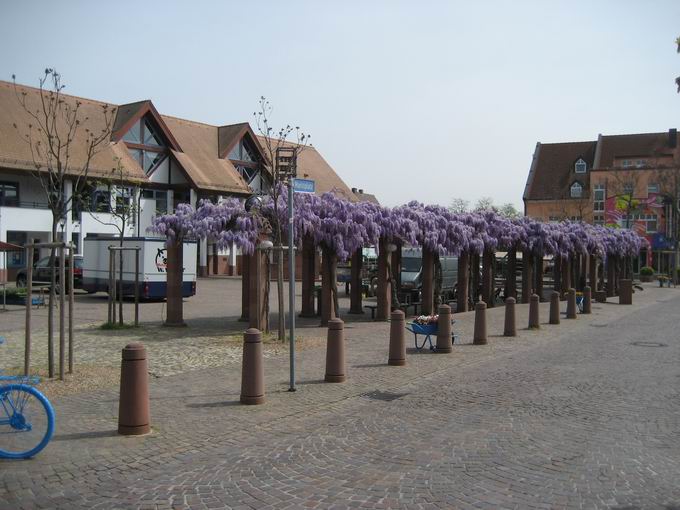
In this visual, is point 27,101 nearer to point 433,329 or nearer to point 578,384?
point 433,329

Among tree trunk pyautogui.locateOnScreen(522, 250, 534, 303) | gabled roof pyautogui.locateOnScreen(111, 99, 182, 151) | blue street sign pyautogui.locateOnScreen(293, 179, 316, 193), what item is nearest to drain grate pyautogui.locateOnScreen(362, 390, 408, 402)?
blue street sign pyautogui.locateOnScreen(293, 179, 316, 193)

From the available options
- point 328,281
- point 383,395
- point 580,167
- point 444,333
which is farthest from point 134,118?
point 580,167

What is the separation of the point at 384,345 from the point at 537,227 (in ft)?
50.4

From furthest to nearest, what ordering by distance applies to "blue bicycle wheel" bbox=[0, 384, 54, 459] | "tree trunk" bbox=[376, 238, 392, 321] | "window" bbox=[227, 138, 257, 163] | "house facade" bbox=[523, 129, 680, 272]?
1. "house facade" bbox=[523, 129, 680, 272]
2. "window" bbox=[227, 138, 257, 163]
3. "tree trunk" bbox=[376, 238, 392, 321]
4. "blue bicycle wheel" bbox=[0, 384, 54, 459]

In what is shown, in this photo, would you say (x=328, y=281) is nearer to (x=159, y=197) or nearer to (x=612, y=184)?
(x=159, y=197)

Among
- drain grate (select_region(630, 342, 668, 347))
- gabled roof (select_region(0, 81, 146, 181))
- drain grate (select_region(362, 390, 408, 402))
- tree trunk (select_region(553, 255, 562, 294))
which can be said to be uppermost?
gabled roof (select_region(0, 81, 146, 181))

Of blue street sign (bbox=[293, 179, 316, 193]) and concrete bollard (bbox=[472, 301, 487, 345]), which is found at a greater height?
blue street sign (bbox=[293, 179, 316, 193])

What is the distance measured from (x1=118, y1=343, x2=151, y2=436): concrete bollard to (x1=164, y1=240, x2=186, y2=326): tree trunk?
10112mm

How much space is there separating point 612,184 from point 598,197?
13.5 feet

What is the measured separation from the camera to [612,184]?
6956 cm

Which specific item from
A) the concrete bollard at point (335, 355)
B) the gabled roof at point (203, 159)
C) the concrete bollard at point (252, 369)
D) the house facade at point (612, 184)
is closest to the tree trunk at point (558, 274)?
the gabled roof at point (203, 159)

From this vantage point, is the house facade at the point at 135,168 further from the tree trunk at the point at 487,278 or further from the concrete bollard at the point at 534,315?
the concrete bollard at the point at 534,315

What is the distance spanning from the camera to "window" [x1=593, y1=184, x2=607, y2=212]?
2881 inches

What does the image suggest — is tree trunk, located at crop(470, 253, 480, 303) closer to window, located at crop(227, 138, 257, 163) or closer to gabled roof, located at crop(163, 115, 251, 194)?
gabled roof, located at crop(163, 115, 251, 194)
